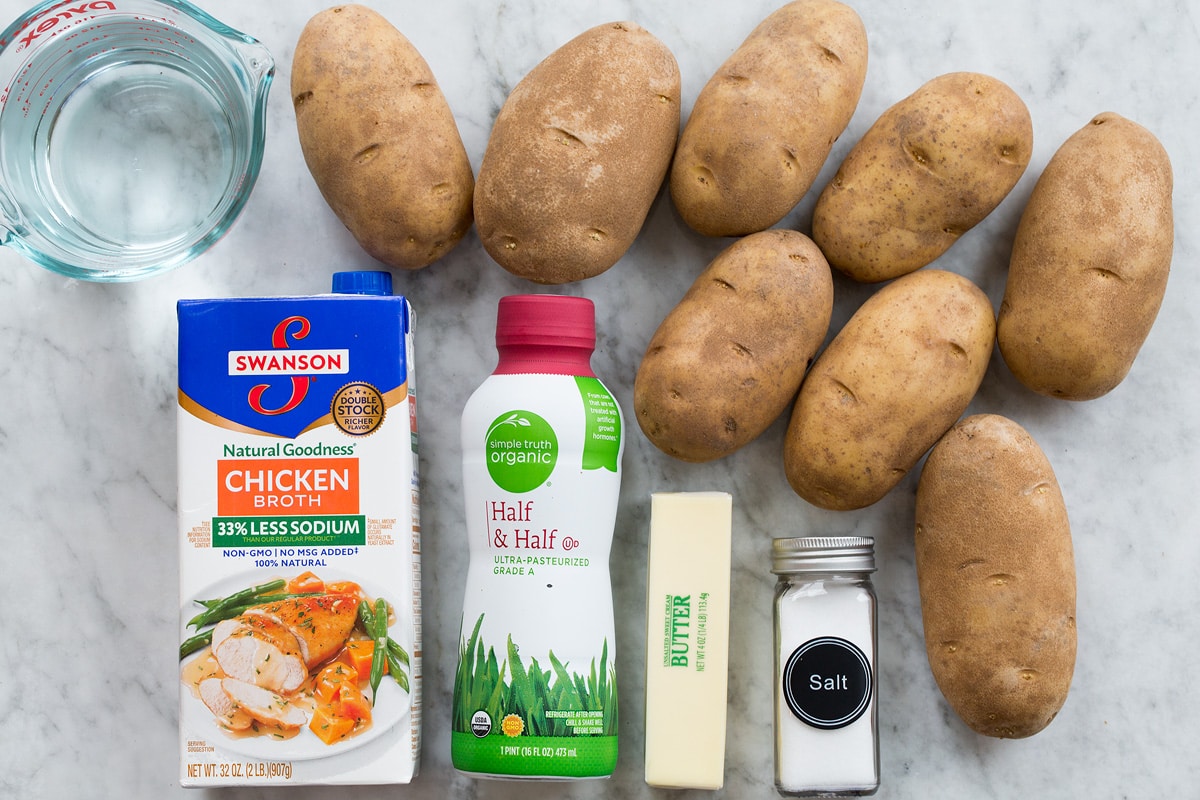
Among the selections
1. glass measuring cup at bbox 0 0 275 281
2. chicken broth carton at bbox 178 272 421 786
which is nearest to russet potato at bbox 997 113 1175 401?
chicken broth carton at bbox 178 272 421 786

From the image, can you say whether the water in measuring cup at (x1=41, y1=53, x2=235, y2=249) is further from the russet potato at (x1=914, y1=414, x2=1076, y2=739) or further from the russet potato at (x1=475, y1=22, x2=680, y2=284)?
the russet potato at (x1=914, y1=414, x2=1076, y2=739)

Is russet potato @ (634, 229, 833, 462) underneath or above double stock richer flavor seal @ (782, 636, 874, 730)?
above

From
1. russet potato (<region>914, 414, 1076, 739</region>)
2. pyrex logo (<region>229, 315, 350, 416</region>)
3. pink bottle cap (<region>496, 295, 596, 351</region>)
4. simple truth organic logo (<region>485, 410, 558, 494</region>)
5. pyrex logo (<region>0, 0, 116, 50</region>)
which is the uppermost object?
pyrex logo (<region>0, 0, 116, 50</region>)

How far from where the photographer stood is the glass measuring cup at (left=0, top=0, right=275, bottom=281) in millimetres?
850

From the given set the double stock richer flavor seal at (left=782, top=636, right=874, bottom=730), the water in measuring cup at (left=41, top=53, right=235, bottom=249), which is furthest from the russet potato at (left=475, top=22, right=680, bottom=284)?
the double stock richer flavor seal at (left=782, top=636, right=874, bottom=730)

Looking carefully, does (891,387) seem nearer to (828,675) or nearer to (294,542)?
(828,675)

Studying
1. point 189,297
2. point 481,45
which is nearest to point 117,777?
point 189,297

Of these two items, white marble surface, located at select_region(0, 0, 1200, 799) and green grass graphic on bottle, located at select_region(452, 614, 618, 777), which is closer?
green grass graphic on bottle, located at select_region(452, 614, 618, 777)

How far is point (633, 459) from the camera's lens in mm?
916

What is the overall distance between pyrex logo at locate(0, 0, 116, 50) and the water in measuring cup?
0.04m

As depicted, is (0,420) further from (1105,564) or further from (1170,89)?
(1170,89)

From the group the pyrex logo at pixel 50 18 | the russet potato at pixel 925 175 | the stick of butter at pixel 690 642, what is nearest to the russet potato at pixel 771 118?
the russet potato at pixel 925 175

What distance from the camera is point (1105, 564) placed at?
3.01 feet

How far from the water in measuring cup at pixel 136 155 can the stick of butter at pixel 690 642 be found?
0.52 meters
